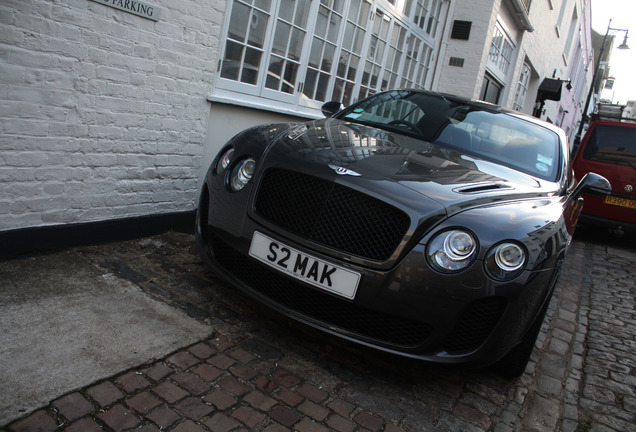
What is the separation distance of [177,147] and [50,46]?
4.02ft

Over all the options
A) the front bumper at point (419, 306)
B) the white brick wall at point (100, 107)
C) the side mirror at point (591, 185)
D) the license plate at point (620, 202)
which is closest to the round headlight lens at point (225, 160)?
the front bumper at point (419, 306)

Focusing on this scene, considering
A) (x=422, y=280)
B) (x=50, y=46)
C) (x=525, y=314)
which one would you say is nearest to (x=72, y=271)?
(x=50, y=46)

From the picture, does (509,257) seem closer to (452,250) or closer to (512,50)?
(452,250)

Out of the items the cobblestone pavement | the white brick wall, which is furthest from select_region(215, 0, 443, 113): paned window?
the cobblestone pavement

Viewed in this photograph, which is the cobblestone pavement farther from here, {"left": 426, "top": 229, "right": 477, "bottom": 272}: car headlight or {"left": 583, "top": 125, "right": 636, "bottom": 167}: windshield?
{"left": 583, "top": 125, "right": 636, "bottom": 167}: windshield

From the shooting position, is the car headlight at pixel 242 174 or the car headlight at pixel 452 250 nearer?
the car headlight at pixel 452 250

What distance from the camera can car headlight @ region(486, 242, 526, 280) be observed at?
7.38 ft

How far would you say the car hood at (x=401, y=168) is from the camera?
240 centimetres

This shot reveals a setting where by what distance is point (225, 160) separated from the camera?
2.93 meters

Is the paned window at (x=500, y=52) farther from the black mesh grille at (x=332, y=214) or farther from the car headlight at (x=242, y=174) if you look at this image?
the black mesh grille at (x=332, y=214)

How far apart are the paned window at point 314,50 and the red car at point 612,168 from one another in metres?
3.11

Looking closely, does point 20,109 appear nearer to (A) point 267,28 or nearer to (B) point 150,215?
(B) point 150,215

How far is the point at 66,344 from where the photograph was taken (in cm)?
221

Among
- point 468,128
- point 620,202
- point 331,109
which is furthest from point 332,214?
point 620,202
